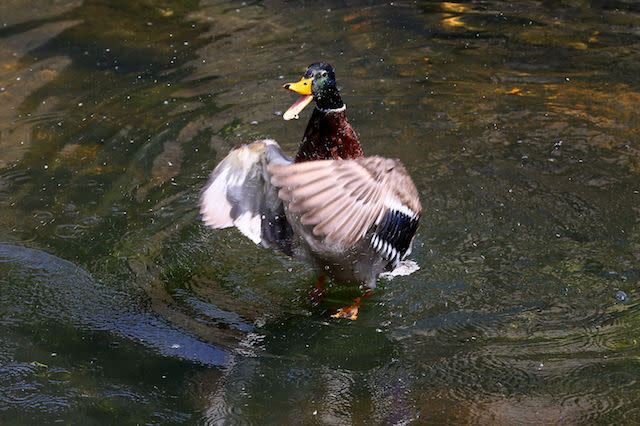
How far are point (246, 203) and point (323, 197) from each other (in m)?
1.19

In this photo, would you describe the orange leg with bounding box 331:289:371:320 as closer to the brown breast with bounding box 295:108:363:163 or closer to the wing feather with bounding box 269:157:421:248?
the wing feather with bounding box 269:157:421:248

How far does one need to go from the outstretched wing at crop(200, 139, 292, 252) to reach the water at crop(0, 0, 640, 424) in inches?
11.5

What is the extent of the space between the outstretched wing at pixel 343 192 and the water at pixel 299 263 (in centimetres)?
72

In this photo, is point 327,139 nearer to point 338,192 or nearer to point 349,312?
point 338,192

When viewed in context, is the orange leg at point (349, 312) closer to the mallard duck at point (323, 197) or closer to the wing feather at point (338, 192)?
the mallard duck at point (323, 197)

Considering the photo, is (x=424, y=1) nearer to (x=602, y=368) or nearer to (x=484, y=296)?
(x=484, y=296)

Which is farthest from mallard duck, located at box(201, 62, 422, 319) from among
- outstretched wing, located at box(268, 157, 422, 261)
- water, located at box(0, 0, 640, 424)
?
water, located at box(0, 0, 640, 424)

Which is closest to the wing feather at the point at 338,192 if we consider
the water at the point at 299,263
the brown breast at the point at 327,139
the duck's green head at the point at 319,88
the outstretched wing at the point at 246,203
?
the brown breast at the point at 327,139

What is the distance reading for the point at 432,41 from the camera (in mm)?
7352

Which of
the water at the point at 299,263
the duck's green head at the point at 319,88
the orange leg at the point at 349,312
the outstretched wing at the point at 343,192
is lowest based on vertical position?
the orange leg at the point at 349,312

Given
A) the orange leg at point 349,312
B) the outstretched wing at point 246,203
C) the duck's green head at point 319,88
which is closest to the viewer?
the duck's green head at point 319,88

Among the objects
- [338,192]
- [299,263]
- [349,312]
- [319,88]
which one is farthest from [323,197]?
[299,263]

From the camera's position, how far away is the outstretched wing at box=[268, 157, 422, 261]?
3.39m

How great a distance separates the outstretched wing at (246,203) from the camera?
4395 millimetres
